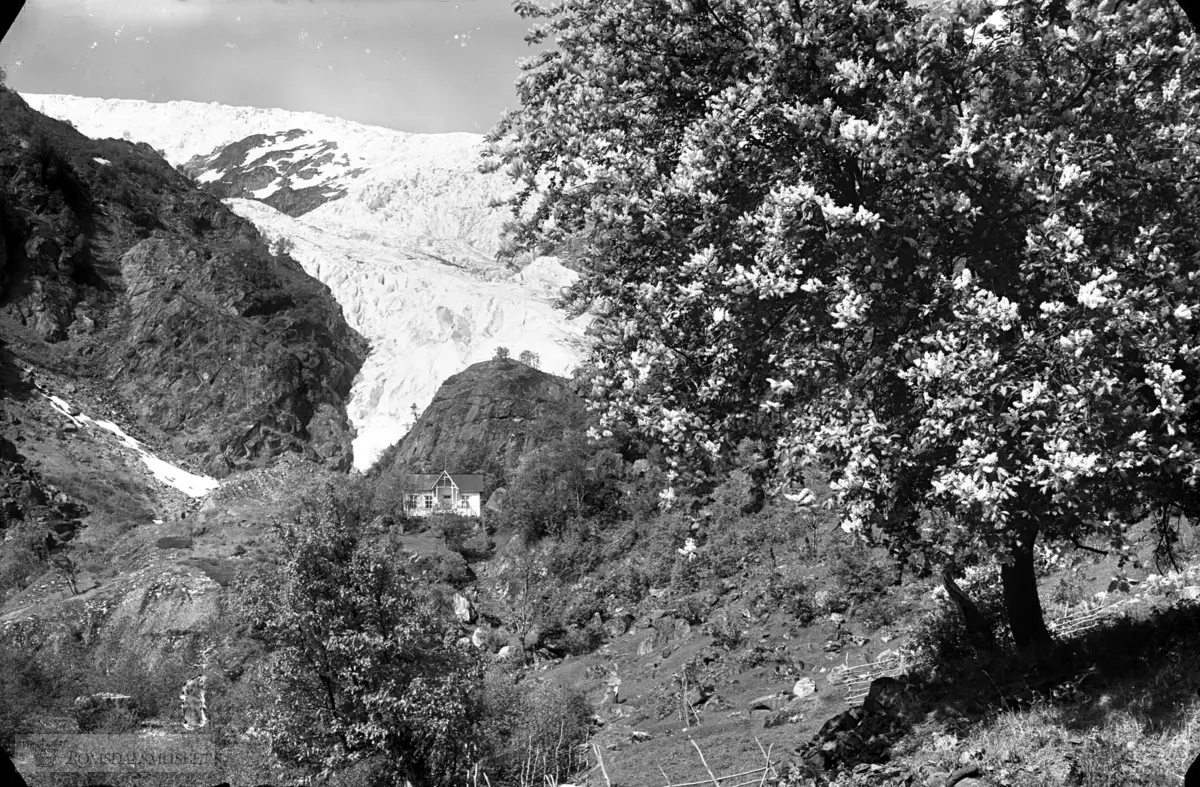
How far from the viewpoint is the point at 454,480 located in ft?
286

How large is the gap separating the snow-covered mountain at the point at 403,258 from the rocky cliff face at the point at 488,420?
7027mm

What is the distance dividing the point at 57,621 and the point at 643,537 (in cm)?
3230

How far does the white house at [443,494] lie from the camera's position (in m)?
84.1

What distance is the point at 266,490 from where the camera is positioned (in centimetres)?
7475

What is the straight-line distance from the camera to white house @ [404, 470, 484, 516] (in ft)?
276

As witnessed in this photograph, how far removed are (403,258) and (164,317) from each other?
119ft

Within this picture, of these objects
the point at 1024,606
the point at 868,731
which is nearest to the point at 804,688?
the point at 1024,606

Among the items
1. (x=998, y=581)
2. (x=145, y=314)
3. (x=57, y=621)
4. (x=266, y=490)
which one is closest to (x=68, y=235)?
(x=145, y=314)

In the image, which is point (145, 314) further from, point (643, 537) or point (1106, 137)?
point (1106, 137)

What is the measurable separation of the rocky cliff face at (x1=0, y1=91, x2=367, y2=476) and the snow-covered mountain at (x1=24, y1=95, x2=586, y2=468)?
458 centimetres

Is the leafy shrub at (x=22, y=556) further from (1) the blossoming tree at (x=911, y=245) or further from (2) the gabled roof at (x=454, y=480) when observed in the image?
(1) the blossoming tree at (x=911, y=245)

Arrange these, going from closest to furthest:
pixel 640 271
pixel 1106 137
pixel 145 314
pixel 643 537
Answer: pixel 1106 137
pixel 640 271
pixel 643 537
pixel 145 314

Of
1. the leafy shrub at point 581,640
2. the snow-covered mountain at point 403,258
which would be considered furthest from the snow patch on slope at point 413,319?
the leafy shrub at point 581,640

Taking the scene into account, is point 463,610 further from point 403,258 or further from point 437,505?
point 403,258
